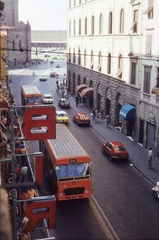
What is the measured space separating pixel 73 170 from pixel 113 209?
9.42ft

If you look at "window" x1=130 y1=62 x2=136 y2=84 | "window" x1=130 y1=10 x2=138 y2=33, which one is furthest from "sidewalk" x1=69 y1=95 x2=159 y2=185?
"window" x1=130 y1=10 x2=138 y2=33

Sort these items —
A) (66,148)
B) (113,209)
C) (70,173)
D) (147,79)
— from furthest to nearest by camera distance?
(147,79) < (66,148) < (113,209) < (70,173)

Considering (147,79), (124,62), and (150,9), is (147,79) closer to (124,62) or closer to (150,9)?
(150,9)

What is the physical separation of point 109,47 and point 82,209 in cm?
2330

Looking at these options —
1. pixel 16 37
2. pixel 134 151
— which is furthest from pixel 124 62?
pixel 16 37

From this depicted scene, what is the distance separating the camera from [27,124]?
9.71 metres

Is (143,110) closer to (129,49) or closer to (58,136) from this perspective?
(129,49)

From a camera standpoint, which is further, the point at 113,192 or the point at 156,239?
the point at 113,192

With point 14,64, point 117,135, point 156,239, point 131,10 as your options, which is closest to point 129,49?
point 131,10

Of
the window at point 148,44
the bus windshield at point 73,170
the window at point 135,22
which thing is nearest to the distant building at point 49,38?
the window at point 135,22

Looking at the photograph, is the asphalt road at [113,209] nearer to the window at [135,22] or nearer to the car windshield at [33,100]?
the window at [135,22]

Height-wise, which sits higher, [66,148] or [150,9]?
[150,9]

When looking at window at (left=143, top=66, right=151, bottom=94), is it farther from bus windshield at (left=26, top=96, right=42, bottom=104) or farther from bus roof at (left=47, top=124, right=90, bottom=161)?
bus windshield at (left=26, top=96, right=42, bottom=104)

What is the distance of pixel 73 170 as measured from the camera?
1730 cm
